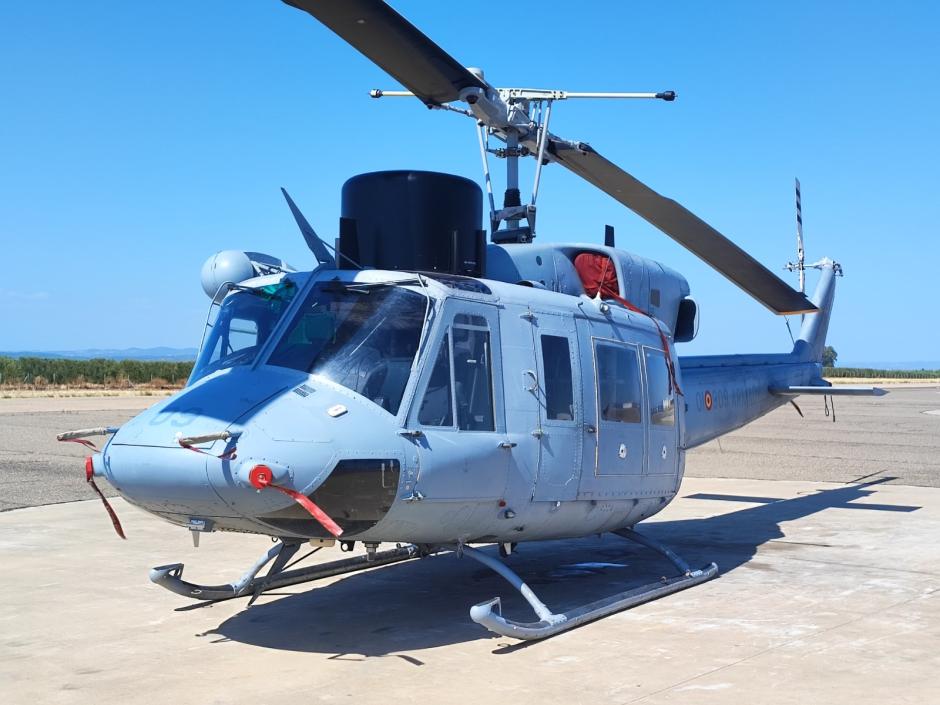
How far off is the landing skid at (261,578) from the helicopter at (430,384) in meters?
0.02

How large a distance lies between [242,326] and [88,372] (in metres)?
57.2

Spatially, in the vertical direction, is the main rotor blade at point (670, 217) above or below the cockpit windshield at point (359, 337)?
above

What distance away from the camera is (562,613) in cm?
674

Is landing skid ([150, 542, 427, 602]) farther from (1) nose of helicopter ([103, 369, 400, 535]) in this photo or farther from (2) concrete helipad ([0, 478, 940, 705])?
(1) nose of helicopter ([103, 369, 400, 535])

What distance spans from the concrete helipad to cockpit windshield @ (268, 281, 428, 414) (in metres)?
1.68

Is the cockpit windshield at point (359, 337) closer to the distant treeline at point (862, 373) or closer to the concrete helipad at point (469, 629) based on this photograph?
the concrete helipad at point (469, 629)

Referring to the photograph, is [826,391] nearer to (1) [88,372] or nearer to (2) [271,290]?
(2) [271,290]

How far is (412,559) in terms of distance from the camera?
9.09 meters

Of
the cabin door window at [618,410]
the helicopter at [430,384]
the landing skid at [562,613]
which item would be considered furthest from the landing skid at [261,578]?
the cabin door window at [618,410]

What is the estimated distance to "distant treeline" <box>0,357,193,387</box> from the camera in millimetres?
57844

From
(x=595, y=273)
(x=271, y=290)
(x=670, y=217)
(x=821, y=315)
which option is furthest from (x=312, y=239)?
(x=821, y=315)

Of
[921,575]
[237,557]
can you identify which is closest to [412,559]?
[237,557]

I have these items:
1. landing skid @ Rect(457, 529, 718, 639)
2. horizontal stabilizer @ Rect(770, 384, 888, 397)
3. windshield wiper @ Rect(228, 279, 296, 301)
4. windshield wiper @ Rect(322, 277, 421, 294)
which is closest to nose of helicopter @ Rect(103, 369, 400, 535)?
windshield wiper @ Rect(322, 277, 421, 294)

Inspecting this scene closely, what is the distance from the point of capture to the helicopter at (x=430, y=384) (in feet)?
17.5
